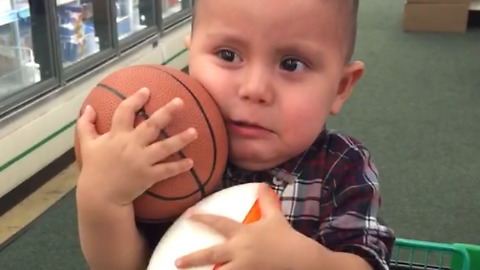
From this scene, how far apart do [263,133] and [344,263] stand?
209mm

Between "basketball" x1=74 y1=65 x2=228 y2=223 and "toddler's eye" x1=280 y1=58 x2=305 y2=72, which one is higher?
"toddler's eye" x1=280 y1=58 x2=305 y2=72

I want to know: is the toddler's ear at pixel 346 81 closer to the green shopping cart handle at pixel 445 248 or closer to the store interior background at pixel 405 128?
the green shopping cart handle at pixel 445 248

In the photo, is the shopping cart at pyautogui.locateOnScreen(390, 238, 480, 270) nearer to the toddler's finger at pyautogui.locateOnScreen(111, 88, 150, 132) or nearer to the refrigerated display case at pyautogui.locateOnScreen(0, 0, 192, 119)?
the toddler's finger at pyautogui.locateOnScreen(111, 88, 150, 132)

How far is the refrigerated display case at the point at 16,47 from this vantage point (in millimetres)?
2779

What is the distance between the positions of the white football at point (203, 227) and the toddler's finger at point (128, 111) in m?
0.15

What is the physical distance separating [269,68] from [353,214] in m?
0.25

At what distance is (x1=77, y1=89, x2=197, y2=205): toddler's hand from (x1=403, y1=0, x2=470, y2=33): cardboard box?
14.5 feet

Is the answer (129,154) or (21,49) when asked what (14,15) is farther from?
(129,154)

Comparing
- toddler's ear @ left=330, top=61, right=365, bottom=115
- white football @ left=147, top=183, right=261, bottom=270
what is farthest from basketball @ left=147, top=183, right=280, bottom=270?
toddler's ear @ left=330, top=61, right=365, bottom=115

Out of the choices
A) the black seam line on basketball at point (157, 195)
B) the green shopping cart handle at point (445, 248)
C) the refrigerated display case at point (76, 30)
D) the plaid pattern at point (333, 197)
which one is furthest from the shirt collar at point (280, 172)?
the refrigerated display case at point (76, 30)

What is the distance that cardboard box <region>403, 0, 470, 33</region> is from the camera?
16.3ft

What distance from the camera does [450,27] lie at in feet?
16.5

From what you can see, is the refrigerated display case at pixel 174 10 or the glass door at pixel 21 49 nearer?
the glass door at pixel 21 49

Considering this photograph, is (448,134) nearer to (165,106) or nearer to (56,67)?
(56,67)
